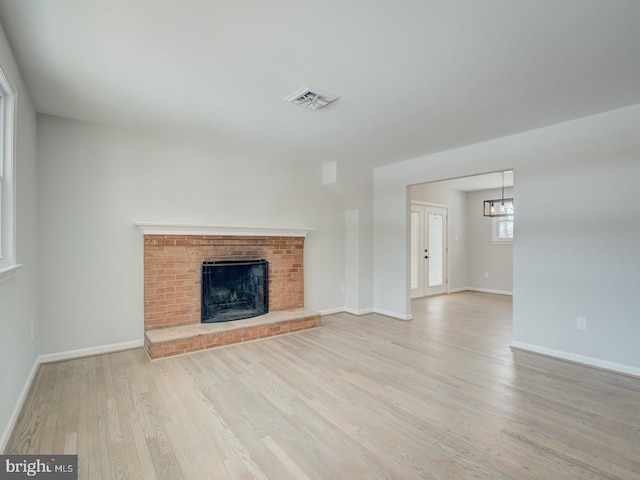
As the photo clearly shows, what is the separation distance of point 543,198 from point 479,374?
202cm

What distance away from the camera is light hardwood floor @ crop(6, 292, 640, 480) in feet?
5.95

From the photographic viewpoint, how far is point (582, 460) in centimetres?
186

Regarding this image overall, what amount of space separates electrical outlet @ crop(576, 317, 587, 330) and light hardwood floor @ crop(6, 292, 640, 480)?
0.42 meters

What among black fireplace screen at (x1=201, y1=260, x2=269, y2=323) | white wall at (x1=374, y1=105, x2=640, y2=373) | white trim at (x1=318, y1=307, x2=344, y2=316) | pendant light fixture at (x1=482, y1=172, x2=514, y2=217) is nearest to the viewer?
white wall at (x1=374, y1=105, x2=640, y2=373)

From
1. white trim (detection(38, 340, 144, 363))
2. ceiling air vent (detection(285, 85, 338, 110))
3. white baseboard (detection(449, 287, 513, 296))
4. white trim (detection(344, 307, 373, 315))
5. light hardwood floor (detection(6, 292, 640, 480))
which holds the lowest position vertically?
white baseboard (detection(449, 287, 513, 296))

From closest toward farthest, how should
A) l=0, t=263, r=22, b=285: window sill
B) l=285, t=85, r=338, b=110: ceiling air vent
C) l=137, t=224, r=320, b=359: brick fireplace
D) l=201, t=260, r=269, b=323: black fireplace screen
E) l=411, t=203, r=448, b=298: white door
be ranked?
l=0, t=263, r=22, b=285: window sill → l=285, t=85, r=338, b=110: ceiling air vent → l=137, t=224, r=320, b=359: brick fireplace → l=201, t=260, r=269, b=323: black fireplace screen → l=411, t=203, r=448, b=298: white door

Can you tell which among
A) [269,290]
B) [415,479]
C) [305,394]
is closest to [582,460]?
[415,479]

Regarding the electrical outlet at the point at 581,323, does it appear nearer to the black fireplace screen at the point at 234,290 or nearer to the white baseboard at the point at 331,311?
the white baseboard at the point at 331,311

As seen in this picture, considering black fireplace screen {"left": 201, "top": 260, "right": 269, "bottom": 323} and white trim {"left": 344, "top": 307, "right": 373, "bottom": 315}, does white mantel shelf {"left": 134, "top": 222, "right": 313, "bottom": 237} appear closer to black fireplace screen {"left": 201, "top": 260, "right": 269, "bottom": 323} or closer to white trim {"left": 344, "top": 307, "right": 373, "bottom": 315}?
black fireplace screen {"left": 201, "top": 260, "right": 269, "bottom": 323}

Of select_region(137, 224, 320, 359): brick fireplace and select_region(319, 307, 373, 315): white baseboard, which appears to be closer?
select_region(137, 224, 320, 359): brick fireplace

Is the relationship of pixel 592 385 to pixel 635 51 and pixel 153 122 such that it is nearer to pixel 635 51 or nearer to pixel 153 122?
pixel 635 51

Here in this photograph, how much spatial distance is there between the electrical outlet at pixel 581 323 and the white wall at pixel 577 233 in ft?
0.13

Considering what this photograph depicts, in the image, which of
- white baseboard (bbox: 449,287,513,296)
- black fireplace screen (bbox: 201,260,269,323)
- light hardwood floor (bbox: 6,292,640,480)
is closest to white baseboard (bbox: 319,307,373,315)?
black fireplace screen (bbox: 201,260,269,323)

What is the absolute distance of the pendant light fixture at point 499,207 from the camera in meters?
5.89
